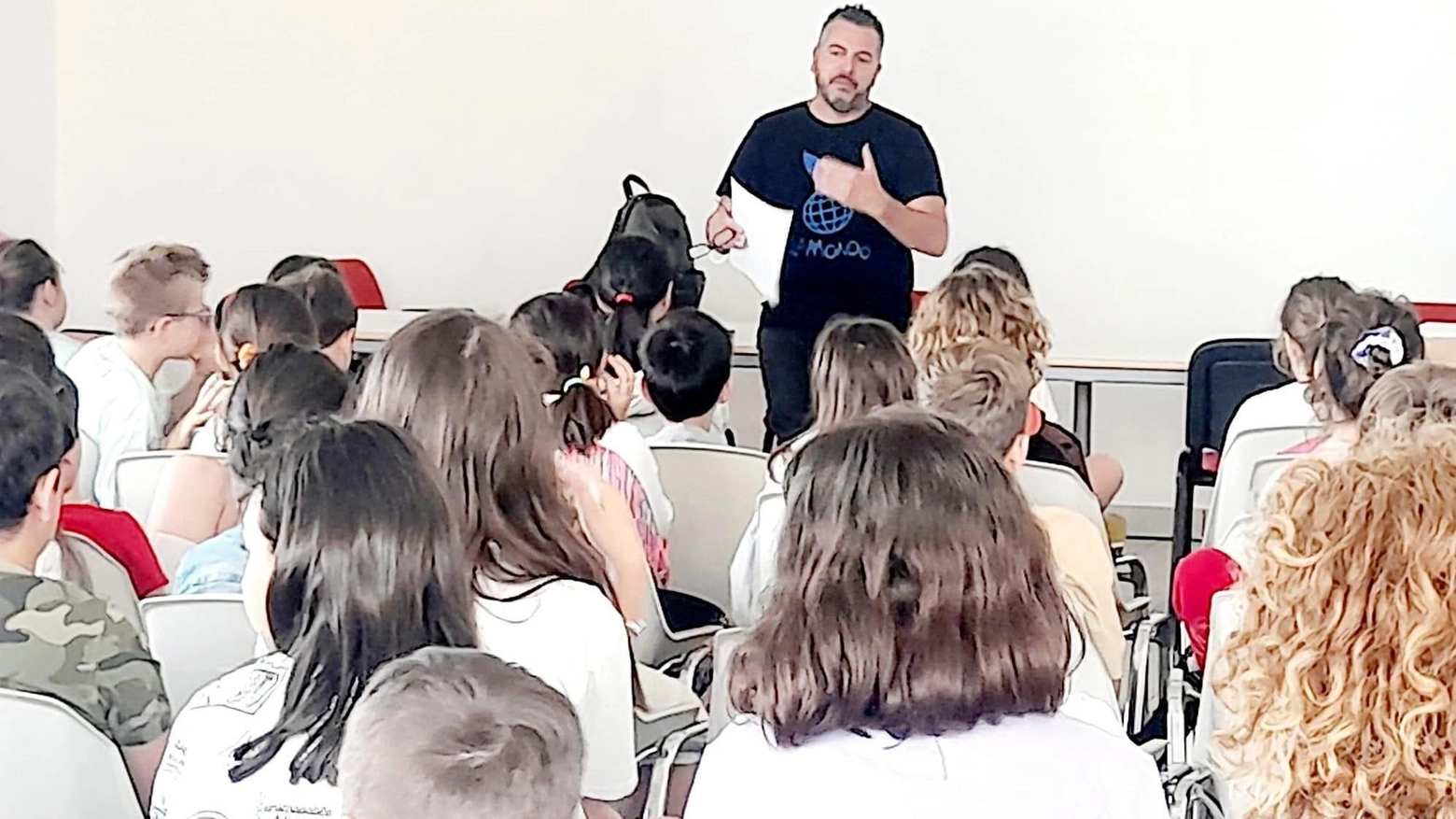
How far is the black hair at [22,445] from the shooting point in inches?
86.8

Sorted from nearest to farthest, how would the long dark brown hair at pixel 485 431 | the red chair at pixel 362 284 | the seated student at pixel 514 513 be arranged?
the seated student at pixel 514 513
the long dark brown hair at pixel 485 431
the red chair at pixel 362 284

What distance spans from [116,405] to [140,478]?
67 cm

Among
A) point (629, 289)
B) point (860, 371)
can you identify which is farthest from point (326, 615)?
point (629, 289)

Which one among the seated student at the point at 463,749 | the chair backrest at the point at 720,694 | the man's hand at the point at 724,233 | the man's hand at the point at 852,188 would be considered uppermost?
the man's hand at the point at 852,188

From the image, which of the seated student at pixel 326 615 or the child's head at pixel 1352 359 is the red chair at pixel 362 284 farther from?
the seated student at pixel 326 615

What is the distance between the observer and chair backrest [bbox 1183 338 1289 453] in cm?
523

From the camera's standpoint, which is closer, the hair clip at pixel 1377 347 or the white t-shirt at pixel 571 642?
the white t-shirt at pixel 571 642

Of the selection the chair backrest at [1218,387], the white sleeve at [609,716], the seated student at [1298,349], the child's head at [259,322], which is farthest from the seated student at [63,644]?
the chair backrest at [1218,387]

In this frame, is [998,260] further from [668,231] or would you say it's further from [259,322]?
[259,322]

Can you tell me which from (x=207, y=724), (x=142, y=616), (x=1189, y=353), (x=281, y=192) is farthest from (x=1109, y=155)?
(x=207, y=724)

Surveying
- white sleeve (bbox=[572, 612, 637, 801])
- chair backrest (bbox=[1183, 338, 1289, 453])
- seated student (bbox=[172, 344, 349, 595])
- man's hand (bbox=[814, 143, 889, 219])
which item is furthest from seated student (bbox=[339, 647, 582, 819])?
chair backrest (bbox=[1183, 338, 1289, 453])

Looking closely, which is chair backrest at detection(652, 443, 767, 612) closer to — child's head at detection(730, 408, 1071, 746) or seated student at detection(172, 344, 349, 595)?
seated student at detection(172, 344, 349, 595)

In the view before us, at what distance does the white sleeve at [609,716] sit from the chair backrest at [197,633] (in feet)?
1.70

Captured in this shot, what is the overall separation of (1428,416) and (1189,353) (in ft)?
14.2
